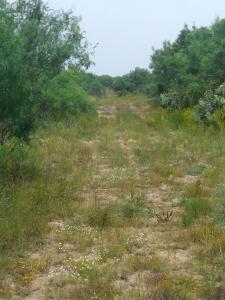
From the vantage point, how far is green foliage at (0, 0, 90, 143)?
9.35m

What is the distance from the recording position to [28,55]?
10.7 m

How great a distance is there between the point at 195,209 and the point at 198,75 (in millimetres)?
14738

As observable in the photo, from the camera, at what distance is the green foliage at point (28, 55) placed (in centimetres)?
935

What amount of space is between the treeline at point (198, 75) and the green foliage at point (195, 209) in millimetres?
10131

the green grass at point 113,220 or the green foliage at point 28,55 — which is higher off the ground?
the green foliage at point 28,55

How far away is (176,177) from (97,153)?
385 centimetres

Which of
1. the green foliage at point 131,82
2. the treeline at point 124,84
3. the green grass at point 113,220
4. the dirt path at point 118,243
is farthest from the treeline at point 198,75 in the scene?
the green foliage at point 131,82

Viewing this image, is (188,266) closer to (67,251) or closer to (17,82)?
(67,251)

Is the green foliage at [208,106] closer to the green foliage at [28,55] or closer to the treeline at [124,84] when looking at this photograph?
the green foliage at [28,55]

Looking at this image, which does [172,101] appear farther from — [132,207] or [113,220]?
[113,220]

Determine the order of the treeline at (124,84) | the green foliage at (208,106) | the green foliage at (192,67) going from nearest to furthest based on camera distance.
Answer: the green foliage at (208,106)
the green foliage at (192,67)
the treeline at (124,84)

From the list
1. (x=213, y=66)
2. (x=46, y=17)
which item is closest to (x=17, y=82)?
(x=46, y=17)

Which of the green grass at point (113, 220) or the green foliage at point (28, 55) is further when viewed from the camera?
the green foliage at point (28, 55)

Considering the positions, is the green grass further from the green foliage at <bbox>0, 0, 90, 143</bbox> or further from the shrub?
the shrub
